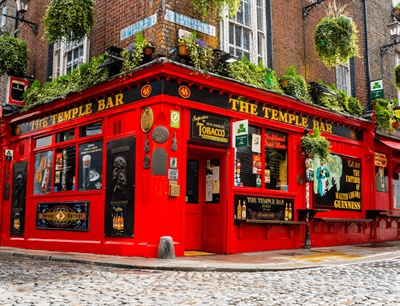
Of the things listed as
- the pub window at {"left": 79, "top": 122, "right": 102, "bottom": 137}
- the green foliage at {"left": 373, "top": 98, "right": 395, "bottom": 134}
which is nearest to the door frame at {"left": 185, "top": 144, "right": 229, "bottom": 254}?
the pub window at {"left": 79, "top": 122, "right": 102, "bottom": 137}

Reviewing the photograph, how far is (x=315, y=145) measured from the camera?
1318 centimetres

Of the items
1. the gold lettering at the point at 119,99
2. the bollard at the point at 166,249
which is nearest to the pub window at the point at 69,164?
the gold lettering at the point at 119,99

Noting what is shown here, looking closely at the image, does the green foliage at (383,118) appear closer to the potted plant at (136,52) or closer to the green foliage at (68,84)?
the potted plant at (136,52)

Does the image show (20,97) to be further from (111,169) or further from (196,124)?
(196,124)

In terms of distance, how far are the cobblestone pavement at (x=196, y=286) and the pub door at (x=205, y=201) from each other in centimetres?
332

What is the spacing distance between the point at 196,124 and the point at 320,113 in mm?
4680

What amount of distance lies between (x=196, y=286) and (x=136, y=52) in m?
6.05

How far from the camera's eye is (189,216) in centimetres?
1182

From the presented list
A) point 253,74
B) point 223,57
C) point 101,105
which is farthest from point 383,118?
point 101,105

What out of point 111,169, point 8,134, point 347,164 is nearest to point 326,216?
point 347,164

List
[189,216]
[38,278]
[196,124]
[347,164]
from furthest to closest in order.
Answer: [347,164], [189,216], [196,124], [38,278]

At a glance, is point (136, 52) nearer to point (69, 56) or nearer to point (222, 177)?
point (222, 177)

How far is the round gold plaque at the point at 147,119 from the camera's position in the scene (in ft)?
34.7

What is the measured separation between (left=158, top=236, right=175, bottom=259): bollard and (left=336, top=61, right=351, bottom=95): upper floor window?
29.8 feet
